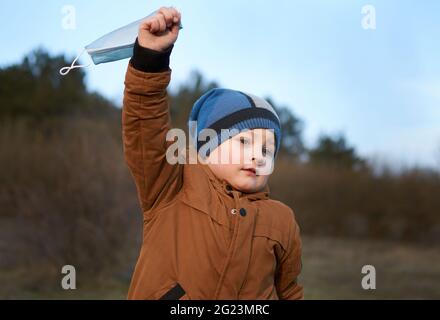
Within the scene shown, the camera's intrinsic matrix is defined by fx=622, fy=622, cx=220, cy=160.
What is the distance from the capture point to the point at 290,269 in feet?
7.76

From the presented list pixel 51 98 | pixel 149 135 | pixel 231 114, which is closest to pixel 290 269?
pixel 231 114

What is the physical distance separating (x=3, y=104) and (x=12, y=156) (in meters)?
2.03

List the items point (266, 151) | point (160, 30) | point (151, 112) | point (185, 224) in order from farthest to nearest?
point (266, 151), point (185, 224), point (151, 112), point (160, 30)

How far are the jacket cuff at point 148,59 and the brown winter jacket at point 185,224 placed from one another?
20 mm

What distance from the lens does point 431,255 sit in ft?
44.8

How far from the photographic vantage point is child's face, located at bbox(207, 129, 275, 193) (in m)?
2.18

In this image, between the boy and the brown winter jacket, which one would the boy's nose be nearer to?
the boy

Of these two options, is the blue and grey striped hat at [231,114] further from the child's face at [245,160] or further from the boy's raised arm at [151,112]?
the boy's raised arm at [151,112]

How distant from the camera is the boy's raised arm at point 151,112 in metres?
1.89

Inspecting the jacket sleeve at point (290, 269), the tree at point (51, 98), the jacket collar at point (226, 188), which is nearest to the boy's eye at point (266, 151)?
the jacket collar at point (226, 188)

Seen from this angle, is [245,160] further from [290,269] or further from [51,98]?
[51,98]

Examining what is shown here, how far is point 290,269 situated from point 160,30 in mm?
1045

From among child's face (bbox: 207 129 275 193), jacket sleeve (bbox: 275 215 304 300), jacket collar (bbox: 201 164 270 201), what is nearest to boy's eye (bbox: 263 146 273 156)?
child's face (bbox: 207 129 275 193)

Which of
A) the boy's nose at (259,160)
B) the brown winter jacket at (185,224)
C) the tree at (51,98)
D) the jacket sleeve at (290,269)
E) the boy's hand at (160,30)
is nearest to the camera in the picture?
the boy's hand at (160,30)
